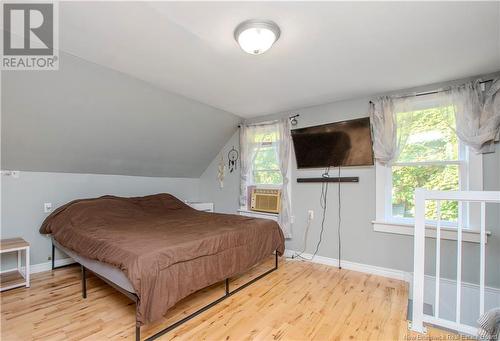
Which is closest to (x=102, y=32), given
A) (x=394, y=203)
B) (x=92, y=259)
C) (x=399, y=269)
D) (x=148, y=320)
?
(x=92, y=259)

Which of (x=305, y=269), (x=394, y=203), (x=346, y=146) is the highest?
(x=346, y=146)

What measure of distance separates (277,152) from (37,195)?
11.1ft

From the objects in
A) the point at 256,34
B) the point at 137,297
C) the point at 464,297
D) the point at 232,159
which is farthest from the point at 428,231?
the point at 232,159

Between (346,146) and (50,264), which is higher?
(346,146)

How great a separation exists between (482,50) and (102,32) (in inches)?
128

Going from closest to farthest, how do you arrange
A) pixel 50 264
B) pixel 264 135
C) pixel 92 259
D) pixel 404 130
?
pixel 92 259
pixel 404 130
pixel 50 264
pixel 264 135

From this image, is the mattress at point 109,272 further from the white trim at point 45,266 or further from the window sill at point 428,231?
the window sill at point 428,231

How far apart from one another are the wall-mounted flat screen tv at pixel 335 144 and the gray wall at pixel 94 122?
138 centimetres

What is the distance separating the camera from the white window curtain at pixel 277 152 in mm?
3842

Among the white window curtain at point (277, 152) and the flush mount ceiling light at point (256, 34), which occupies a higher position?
the flush mount ceiling light at point (256, 34)

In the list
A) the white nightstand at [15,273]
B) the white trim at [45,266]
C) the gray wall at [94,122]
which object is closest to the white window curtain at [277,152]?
the gray wall at [94,122]

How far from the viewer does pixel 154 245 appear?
6.40ft

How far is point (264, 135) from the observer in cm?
423

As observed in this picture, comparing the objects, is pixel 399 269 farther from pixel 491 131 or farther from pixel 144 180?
pixel 144 180
